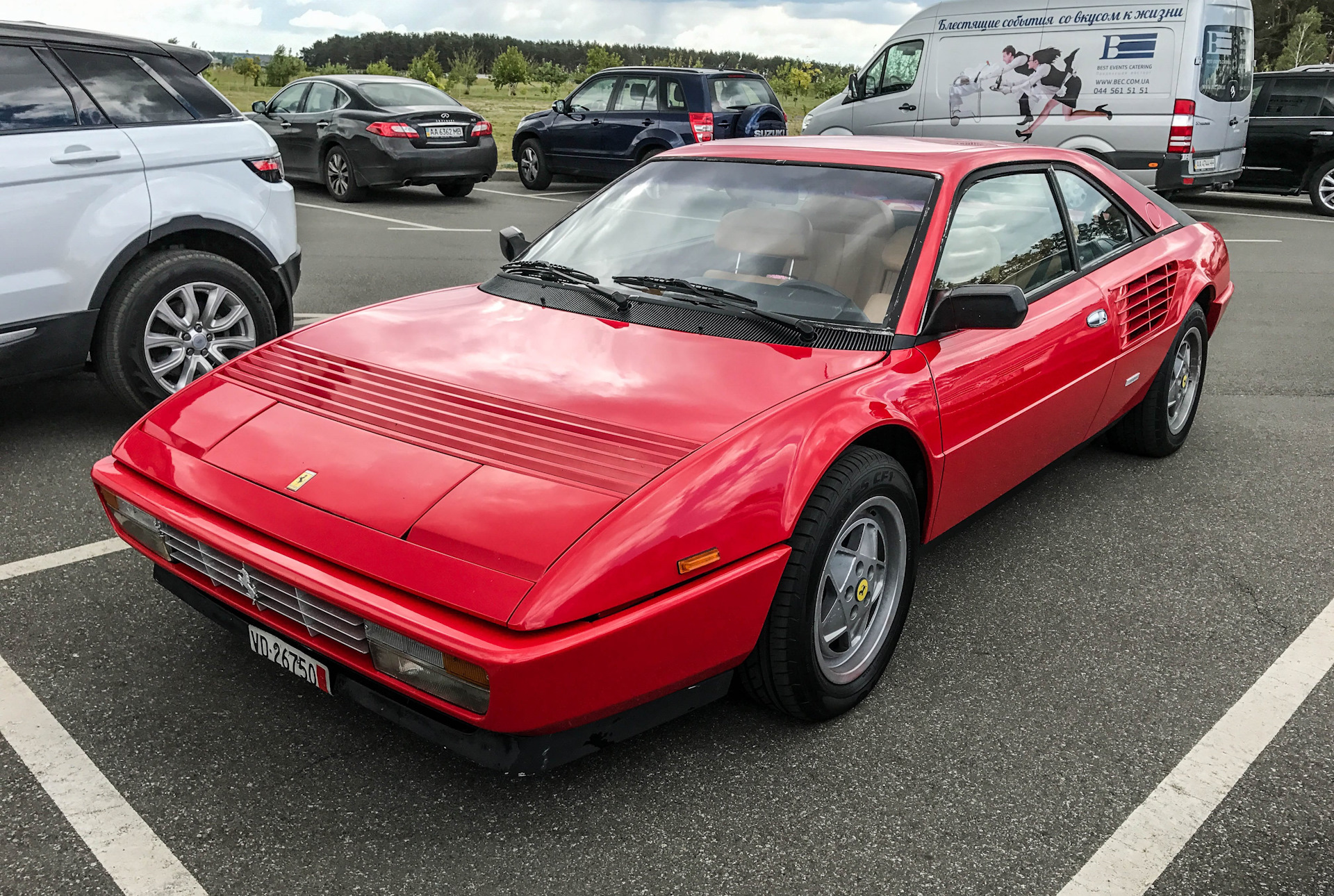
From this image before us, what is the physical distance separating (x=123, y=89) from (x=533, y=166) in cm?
1115

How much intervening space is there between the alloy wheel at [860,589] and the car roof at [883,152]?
4.06 ft

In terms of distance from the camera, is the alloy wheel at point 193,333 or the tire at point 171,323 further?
the alloy wheel at point 193,333

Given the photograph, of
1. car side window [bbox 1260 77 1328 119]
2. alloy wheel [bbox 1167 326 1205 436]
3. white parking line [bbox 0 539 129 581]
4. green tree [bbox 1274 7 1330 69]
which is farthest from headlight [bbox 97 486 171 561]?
green tree [bbox 1274 7 1330 69]

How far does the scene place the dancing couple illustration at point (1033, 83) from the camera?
40.8 ft

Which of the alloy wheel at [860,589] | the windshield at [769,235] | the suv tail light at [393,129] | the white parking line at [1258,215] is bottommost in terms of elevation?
the white parking line at [1258,215]

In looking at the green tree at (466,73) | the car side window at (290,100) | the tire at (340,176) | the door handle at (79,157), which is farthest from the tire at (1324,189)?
the green tree at (466,73)

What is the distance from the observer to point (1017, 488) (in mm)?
3693

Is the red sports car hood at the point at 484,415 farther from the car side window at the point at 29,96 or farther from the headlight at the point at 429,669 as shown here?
the car side window at the point at 29,96

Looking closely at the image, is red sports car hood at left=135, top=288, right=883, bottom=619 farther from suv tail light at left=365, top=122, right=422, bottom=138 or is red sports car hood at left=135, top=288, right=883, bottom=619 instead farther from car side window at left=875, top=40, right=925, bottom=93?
car side window at left=875, top=40, right=925, bottom=93

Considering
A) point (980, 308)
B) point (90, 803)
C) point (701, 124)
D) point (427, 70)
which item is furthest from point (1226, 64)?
point (427, 70)

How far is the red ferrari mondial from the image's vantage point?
219 cm

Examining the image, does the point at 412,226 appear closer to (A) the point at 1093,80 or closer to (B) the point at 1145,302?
(A) the point at 1093,80

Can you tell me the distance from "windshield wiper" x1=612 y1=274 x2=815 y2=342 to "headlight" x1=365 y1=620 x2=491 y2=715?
1380 mm

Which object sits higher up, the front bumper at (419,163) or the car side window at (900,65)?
the car side window at (900,65)
